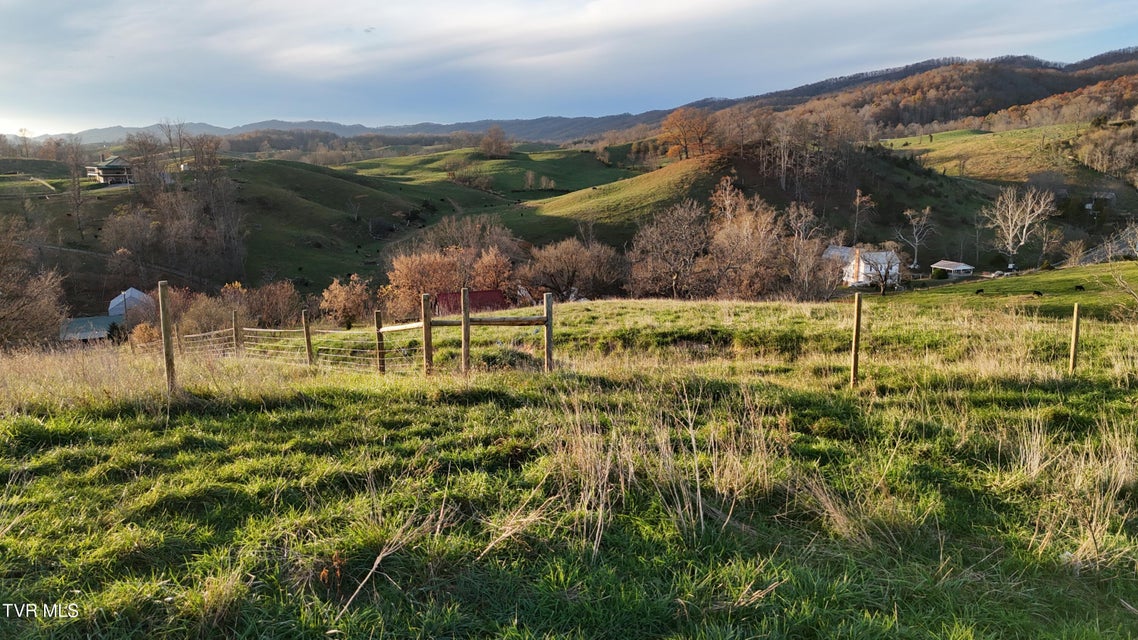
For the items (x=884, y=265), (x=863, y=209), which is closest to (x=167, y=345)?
(x=884, y=265)

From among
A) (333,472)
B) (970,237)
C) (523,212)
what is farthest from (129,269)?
(970,237)

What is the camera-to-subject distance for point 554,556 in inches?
168

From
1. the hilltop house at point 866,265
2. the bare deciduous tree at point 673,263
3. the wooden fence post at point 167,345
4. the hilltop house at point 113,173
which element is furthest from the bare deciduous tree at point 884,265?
the hilltop house at point 113,173

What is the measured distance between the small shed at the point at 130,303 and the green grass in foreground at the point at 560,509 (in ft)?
174

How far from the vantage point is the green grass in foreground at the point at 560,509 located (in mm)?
3734

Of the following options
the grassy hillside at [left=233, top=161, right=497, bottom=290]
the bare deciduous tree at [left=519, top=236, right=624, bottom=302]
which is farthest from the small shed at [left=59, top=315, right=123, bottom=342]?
the bare deciduous tree at [left=519, top=236, right=624, bottom=302]

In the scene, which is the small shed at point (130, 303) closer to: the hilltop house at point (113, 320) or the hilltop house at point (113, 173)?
the hilltop house at point (113, 320)

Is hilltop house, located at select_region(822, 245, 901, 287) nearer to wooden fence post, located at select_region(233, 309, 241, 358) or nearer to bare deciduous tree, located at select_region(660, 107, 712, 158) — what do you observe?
bare deciduous tree, located at select_region(660, 107, 712, 158)

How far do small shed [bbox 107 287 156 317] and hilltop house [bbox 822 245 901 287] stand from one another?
2336 inches

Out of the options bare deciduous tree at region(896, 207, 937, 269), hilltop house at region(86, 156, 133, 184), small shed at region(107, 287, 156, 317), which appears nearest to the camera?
small shed at region(107, 287, 156, 317)

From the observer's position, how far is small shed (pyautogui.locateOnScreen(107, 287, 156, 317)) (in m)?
52.6

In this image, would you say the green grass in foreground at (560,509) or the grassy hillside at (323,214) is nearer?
the green grass in foreground at (560,509)

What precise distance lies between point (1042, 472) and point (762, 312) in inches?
598

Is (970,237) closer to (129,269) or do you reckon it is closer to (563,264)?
(563,264)
